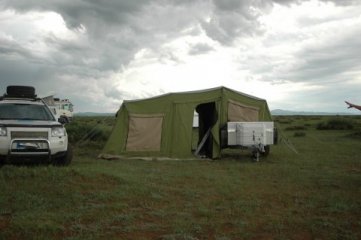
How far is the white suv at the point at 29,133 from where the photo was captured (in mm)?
9992

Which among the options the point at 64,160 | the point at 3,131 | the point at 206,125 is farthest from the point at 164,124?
the point at 3,131

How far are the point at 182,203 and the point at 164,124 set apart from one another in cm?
686

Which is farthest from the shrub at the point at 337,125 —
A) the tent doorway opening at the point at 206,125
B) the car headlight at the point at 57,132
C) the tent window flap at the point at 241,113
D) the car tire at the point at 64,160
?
the car headlight at the point at 57,132

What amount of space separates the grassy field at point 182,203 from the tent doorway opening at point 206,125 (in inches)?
108

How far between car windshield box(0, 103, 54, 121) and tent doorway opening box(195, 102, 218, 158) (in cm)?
521

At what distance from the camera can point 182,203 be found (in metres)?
7.55

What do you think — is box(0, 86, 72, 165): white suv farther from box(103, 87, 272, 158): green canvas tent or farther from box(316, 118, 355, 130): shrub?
box(316, 118, 355, 130): shrub

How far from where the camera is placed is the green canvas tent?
14133 mm

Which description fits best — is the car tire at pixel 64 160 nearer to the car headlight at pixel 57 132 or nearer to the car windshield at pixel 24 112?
the car headlight at pixel 57 132

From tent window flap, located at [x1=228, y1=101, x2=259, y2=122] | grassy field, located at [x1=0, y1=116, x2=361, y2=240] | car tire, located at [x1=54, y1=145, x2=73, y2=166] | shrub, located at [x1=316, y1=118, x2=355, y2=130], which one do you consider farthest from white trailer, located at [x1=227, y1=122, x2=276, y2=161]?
shrub, located at [x1=316, y1=118, x2=355, y2=130]

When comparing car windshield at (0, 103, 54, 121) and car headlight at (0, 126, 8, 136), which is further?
car windshield at (0, 103, 54, 121)

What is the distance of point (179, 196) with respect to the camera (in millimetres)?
A: 8109

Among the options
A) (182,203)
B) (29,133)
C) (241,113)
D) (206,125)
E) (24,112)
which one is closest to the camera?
(182,203)

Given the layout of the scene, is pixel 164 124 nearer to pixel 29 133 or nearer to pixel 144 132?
pixel 144 132
